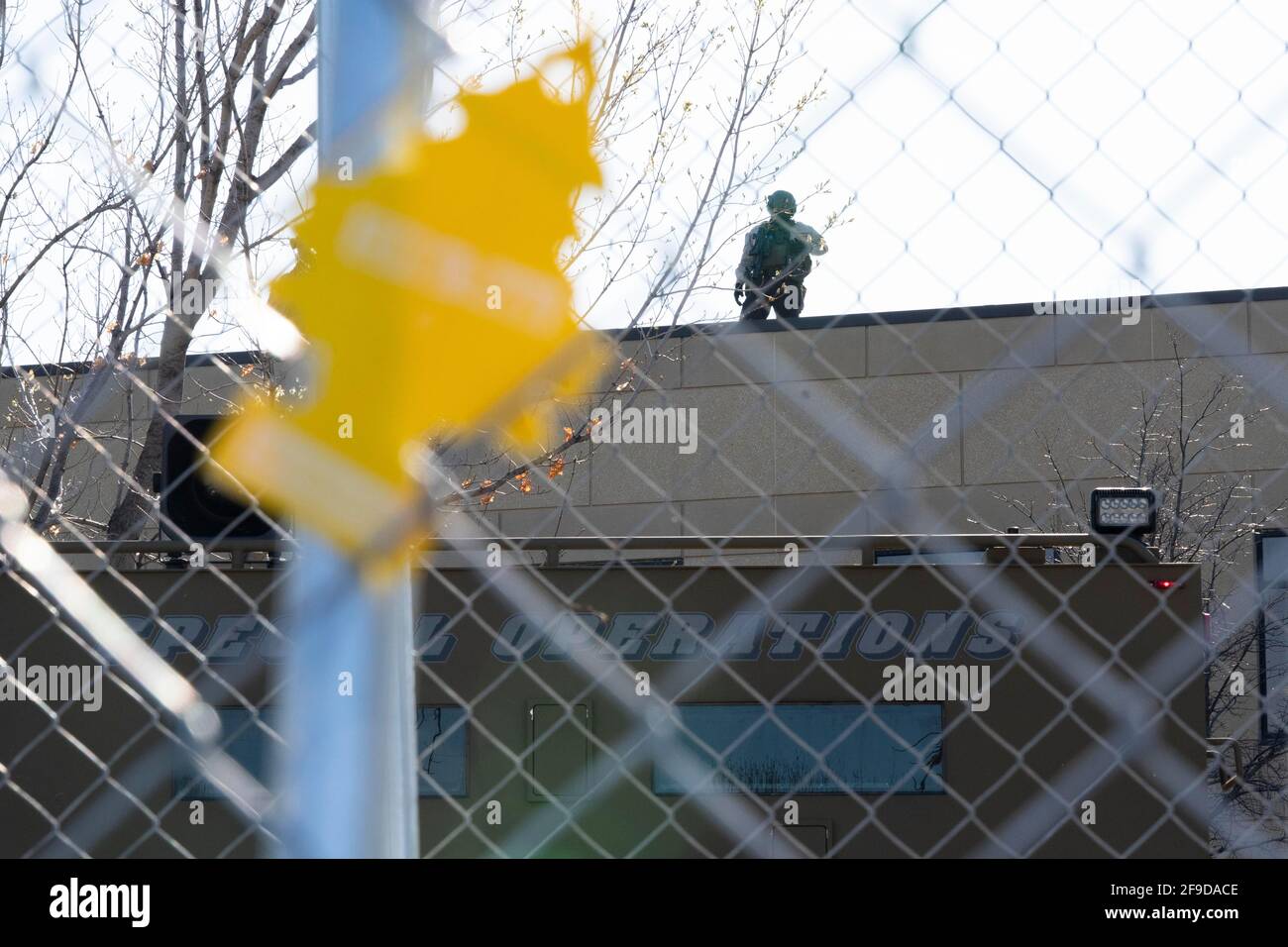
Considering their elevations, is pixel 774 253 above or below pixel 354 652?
above

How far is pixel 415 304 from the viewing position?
4.75 feet

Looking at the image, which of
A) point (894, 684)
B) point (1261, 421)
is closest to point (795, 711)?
point (894, 684)

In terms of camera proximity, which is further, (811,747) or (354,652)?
(811,747)

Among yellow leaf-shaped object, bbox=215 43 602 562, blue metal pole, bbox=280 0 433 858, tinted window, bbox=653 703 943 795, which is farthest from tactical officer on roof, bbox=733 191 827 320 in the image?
tinted window, bbox=653 703 943 795

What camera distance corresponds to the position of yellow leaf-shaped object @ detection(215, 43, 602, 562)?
144 cm

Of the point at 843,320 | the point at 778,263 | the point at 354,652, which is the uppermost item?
the point at 778,263

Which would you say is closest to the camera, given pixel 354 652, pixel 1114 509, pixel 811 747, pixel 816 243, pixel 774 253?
pixel 354 652

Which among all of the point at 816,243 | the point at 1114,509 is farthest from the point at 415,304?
the point at 1114,509

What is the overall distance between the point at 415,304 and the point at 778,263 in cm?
84

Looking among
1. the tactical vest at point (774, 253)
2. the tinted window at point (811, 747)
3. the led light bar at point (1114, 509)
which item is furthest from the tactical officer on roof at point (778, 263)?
the tinted window at point (811, 747)

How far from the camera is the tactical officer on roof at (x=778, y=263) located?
1827 millimetres

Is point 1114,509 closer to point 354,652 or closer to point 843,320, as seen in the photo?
point 843,320

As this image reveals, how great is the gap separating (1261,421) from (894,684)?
21.6 ft
